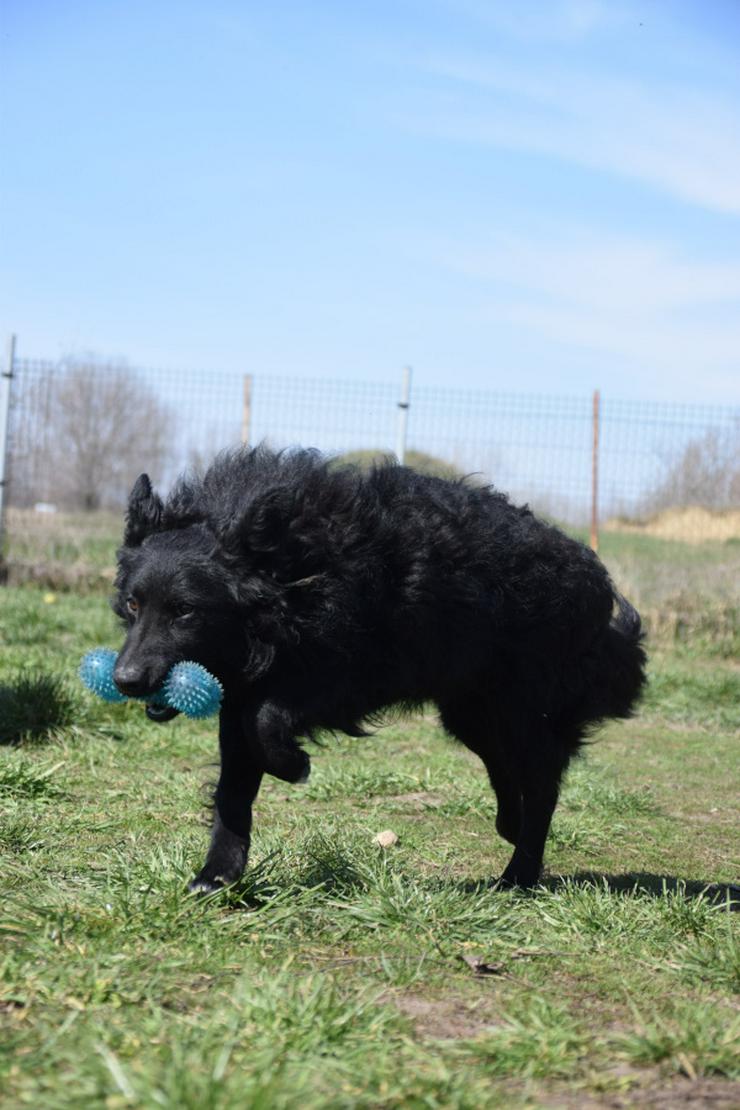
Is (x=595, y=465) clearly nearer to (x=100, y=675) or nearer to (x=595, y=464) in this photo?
(x=595, y=464)

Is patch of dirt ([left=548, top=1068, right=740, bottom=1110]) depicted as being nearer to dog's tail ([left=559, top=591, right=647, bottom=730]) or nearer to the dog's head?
the dog's head

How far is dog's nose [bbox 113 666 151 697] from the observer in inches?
161

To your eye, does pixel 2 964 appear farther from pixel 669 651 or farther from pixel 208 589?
pixel 669 651

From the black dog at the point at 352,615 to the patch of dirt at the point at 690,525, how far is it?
8291 millimetres

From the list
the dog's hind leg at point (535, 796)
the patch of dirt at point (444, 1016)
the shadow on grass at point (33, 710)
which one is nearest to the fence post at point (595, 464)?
the shadow on grass at point (33, 710)

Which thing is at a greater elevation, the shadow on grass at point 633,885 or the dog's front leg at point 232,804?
the dog's front leg at point 232,804

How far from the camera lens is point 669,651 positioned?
12.5 m

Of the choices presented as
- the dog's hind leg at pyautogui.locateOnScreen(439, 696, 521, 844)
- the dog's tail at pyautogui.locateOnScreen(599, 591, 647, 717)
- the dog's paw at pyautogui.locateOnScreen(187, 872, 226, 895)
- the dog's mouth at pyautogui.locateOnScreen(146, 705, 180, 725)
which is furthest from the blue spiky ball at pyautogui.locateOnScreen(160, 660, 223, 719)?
the dog's tail at pyautogui.locateOnScreen(599, 591, 647, 717)

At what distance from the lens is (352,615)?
4.25 m

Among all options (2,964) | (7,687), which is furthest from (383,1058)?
(7,687)

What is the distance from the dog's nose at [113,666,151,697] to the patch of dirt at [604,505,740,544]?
9874 mm

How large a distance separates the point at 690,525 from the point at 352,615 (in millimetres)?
9887

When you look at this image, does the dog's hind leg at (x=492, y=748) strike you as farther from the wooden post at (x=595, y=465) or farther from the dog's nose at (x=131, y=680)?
the wooden post at (x=595, y=465)

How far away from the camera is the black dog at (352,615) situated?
13.7 feet
